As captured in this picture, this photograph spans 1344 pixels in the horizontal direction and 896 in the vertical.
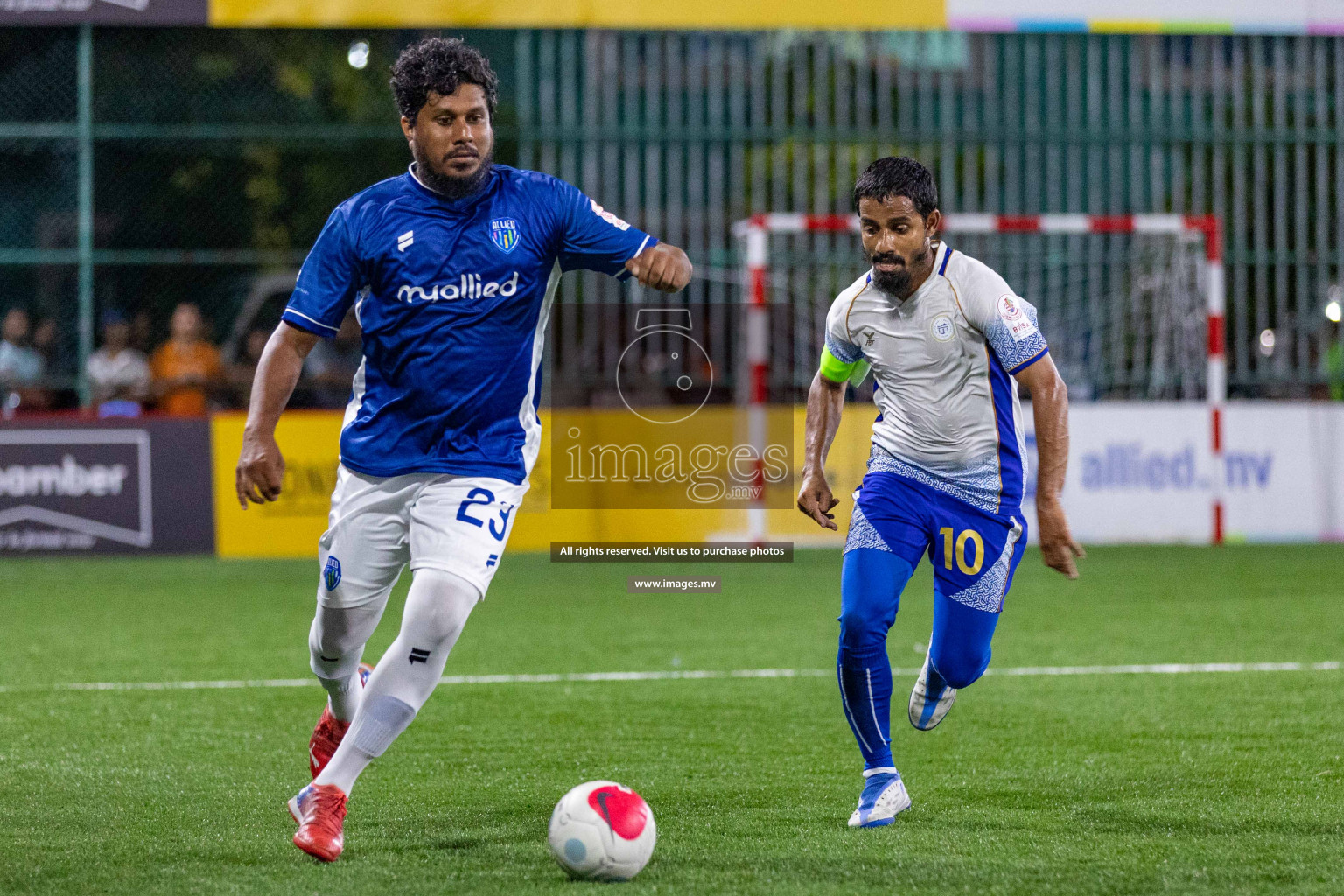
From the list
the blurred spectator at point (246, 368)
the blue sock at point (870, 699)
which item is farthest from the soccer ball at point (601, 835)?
the blurred spectator at point (246, 368)

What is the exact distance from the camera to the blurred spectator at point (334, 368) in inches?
579

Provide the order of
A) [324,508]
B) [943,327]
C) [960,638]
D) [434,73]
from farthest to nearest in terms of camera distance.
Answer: [324,508] < [960,638] < [943,327] < [434,73]

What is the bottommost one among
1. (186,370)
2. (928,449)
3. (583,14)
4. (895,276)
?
(928,449)

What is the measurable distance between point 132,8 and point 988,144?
307 inches

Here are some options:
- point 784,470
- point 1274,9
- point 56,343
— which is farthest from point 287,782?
point 1274,9

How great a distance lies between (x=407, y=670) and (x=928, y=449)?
190cm

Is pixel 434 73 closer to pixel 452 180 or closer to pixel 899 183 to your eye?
pixel 452 180

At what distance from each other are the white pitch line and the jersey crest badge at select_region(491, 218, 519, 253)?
366 cm

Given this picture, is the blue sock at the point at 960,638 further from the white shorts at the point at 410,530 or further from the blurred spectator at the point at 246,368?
the blurred spectator at the point at 246,368

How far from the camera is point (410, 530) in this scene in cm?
500

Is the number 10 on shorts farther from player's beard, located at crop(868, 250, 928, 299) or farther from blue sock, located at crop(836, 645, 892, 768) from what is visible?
player's beard, located at crop(868, 250, 928, 299)

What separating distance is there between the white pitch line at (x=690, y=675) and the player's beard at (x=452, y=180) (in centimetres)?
372

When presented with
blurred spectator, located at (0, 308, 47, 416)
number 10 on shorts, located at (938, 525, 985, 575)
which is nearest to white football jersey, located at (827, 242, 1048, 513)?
number 10 on shorts, located at (938, 525, 985, 575)

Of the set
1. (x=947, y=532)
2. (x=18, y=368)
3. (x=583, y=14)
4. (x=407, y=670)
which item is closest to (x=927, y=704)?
(x=947, y=532)
